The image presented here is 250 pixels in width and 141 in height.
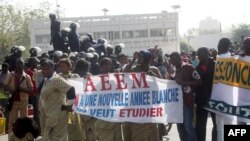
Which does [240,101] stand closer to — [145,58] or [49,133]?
[145,58]

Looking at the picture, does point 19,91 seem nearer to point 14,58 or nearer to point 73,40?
point 14,58

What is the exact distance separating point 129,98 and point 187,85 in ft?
3.05

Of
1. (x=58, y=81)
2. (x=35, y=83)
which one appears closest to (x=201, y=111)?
(x=58, y=81)

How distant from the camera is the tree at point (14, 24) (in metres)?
52.7

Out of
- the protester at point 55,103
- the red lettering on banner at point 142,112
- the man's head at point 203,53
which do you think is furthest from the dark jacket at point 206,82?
the protester at point 55,103

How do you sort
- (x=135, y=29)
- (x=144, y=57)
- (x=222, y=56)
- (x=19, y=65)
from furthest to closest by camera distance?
(x=135, y=29), (x=19, y=65), (x=144, y=57), (x=222, y=56)

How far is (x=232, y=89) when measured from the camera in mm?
7527

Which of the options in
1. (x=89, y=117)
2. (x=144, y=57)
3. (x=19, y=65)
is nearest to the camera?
(x=144, y=57)

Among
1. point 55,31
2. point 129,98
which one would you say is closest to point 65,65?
point 129,98

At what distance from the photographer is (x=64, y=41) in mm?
14070

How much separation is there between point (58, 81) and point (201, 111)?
2295 mm

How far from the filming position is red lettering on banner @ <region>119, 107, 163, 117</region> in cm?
800

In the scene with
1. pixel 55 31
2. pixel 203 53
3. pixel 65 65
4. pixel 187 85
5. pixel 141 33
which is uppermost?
pixel 55 31

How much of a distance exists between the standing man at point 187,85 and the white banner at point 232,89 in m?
0.31
